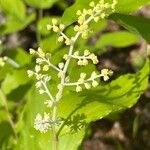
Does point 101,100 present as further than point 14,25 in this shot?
No

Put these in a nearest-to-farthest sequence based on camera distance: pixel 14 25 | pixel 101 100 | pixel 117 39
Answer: pixel 101 100
pixel 14 25
pixel 117 39

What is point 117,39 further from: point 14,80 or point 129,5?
point 129,5

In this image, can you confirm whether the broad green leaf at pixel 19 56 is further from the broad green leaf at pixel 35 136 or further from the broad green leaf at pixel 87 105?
the broad green leaf at pixel 87 105

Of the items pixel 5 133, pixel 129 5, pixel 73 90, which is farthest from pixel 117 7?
pixel 5 133

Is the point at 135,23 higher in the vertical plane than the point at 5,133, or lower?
higher

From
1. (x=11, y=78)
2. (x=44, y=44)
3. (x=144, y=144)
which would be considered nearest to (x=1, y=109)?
(x=11, y=78)

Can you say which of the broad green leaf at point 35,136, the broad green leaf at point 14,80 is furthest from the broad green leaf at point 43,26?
the broad green leaf at point 35,136

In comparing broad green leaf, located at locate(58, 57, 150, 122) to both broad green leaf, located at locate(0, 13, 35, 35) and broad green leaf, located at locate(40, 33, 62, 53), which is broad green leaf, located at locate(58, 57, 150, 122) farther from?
broad green leaf, located at locate(0, 13, 35, 35)
